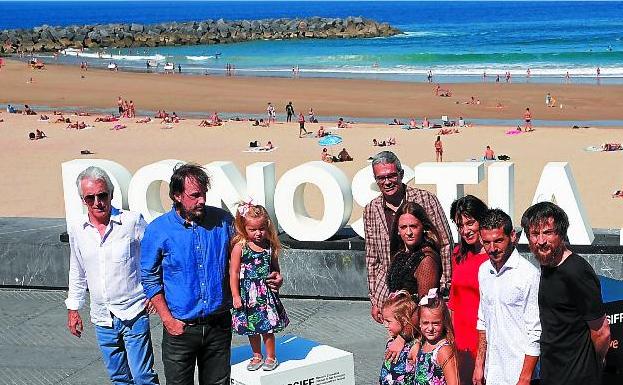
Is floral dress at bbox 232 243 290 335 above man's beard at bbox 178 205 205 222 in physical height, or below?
below

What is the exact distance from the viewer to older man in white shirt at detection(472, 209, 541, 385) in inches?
216

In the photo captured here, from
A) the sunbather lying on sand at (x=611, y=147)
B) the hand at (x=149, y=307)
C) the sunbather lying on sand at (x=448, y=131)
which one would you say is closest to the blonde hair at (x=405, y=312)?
the hand at (x=149, y=307)

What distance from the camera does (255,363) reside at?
22.7 feet

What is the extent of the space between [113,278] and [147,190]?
14.2 ft

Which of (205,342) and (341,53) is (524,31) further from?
(205,342)

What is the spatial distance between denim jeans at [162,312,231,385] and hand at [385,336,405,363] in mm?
1226

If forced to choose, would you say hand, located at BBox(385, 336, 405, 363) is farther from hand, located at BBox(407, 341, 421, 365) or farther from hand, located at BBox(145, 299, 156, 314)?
hand, located at BBox(145, 299, 156, 314)

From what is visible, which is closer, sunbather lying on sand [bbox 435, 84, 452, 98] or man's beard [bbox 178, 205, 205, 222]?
man's beard [bbox 178, 205, 205, 222]

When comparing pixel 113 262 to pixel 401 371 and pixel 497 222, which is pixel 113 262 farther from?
pixel 497 222

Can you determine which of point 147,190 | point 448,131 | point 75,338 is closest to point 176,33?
point 448,131

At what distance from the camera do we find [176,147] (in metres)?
29.1

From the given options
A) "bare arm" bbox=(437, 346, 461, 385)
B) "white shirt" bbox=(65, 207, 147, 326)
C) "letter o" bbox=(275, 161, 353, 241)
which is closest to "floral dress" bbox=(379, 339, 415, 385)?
"bare arm" bbox=(437, 346, 461, 385)

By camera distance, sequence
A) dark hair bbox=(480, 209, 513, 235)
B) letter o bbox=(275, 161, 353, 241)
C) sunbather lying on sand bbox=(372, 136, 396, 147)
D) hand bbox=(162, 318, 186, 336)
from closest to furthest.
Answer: dark hair bbox=(480, 209, 513, 235) → hand bbox=(162, 318, 186, 336) → letter o bbox=(275, 161, 353, 241) → sunbather lying on sand bbox=(372, 136, 396, 147)

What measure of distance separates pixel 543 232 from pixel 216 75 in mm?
54989
